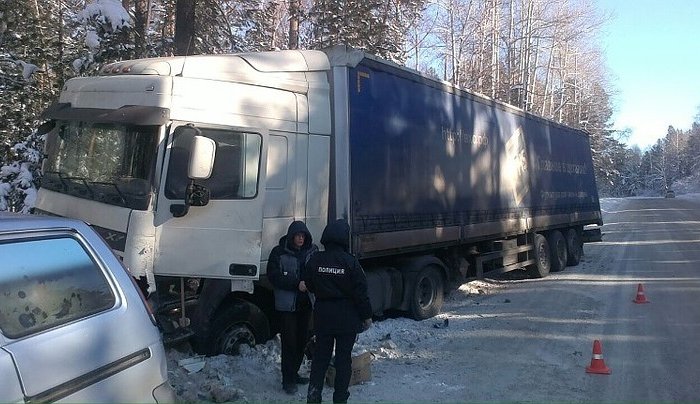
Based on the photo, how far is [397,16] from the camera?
2377 centimetres

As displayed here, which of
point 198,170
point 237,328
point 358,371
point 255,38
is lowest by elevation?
point 358,371

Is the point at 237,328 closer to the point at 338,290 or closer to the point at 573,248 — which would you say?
the point at 338,290

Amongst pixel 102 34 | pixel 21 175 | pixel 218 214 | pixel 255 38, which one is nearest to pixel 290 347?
pixel 218 214

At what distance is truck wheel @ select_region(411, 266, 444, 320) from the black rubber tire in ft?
25.6

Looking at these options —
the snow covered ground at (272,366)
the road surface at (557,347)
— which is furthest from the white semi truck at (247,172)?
the road surface at (557,347)

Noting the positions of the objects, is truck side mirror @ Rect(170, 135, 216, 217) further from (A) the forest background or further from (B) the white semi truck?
(A) the forest background

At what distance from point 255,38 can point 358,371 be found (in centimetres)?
1654

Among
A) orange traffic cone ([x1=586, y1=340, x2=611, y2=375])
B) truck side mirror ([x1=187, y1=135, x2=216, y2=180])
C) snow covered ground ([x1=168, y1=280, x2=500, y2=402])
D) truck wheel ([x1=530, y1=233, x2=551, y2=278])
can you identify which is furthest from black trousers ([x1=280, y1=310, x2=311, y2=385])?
truck wheel ([x1=530, y1=233, x2=551, y2=278])

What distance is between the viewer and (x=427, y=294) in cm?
970

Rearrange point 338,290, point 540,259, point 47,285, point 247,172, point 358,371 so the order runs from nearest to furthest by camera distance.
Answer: point 47,285, point 338,290, point 358,371, point 247,172, point 540,259

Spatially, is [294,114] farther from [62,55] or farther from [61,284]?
[62,55]

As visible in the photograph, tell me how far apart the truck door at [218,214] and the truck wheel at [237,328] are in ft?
1.57

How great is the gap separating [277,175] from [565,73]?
4594cm

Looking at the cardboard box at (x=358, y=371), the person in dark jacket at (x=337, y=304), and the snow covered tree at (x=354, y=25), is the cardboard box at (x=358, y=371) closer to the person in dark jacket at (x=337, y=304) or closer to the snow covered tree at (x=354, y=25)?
the person in dark jacket at (x=337, y=304)
